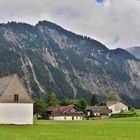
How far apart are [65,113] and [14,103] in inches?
3987

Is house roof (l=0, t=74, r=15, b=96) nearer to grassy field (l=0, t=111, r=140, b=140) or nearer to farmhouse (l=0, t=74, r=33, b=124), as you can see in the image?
farmhouse (l=0, t=74, r=33, b=124)

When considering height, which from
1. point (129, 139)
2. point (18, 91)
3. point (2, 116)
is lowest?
point (129, 139)

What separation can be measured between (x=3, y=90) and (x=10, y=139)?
151ft

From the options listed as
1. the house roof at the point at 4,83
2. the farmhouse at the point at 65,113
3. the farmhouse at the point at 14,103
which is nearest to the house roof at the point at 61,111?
the farmhouse at the point at 65,113

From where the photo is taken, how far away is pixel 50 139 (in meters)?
41.8

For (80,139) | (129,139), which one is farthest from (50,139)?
(129,139)

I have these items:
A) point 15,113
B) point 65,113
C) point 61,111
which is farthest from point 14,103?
point 65,113

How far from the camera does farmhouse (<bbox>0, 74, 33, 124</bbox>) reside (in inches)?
3310

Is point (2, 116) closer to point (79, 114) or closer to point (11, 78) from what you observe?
point (11, 78)

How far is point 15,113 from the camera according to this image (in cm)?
8500

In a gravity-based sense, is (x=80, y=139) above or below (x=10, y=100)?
below

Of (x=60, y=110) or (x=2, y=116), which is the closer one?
(x=2, y=116)

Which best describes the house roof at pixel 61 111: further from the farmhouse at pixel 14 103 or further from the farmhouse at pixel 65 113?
the farmhouse at pixel 14 103

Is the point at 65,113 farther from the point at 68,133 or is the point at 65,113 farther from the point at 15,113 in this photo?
the point at 68,133
